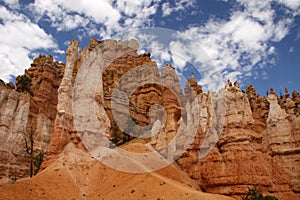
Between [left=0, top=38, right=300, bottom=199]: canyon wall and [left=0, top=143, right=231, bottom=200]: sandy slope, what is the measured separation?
2767 millimetres

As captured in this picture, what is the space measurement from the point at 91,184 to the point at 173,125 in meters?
16.7

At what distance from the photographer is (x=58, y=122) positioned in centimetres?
3394

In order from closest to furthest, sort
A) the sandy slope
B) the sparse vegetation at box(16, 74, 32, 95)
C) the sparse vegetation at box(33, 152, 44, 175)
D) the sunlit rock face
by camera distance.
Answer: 1. the sandy slope
2. the sparse vegetation at box(33, 152, 44, 175)
3. the sunlit rock face
4. the sparse vegetation at box(16, 74, 32, 95)

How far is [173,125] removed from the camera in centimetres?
4169

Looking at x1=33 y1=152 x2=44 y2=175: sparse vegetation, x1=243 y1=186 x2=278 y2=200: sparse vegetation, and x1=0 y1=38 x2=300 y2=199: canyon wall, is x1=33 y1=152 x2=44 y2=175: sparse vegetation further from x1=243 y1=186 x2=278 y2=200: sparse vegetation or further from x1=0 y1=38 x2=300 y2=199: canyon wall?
x1=243 y1=186 x2=278 y2=200: sparse vegetation

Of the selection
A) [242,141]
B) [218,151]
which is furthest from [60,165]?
[242,141]

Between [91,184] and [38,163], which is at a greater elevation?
[38,163]

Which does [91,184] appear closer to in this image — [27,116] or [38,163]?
[38,163]

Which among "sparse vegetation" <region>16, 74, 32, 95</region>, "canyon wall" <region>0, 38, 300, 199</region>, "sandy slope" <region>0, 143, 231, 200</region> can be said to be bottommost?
"sandy slope" <region>0, 143, 231, 200</region>

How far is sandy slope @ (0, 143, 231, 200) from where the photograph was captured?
22891mm

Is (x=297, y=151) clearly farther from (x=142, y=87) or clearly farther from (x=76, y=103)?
(x=142, y=87)

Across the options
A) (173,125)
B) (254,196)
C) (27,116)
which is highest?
(27,116)

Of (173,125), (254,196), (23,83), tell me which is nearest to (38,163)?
(173,125)

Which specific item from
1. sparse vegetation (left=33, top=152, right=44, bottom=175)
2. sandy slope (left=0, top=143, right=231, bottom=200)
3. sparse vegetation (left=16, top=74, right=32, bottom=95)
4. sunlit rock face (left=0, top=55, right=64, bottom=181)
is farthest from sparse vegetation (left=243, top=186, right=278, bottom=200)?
sparse vegetation (left=16, top=74, right=32, bottom=95)
